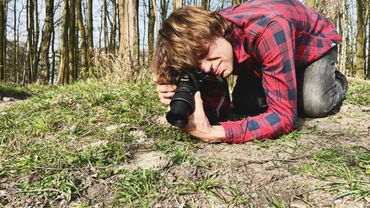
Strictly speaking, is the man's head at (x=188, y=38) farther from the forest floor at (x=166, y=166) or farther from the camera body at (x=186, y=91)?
the forest floor at (x=166, y=166)

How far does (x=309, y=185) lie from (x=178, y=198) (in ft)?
2.00

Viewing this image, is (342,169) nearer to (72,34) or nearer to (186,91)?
(186,91)

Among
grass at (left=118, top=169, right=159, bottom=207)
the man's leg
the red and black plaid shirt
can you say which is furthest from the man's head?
the man's leg

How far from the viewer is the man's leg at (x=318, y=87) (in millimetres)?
2742

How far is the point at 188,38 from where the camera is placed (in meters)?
1.99

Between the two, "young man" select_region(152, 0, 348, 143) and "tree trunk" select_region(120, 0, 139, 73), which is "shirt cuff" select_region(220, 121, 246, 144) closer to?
"young man" select_region(152, 0, 348, 143)

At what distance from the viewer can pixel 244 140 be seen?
2168mm

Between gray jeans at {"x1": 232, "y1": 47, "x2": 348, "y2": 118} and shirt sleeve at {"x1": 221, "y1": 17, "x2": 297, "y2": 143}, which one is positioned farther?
gray jeans at {"x1": 232, "y1": 47, "x2": 348, "y2": 118}

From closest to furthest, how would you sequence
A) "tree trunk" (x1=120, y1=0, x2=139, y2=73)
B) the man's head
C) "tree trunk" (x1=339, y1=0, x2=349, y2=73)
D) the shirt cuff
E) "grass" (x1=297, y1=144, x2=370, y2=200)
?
"grass" (x1=297, y1=144, x2=370, y2=200)
the man's head
the shirt cuff
"tree trunk" (x1=120, y1=0, x2=139, y2=73)
"tree trunk" (x1=339, y1=0, x2=349, y2=73)

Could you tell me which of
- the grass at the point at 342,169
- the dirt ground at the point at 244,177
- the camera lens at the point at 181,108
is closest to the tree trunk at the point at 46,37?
the dirt ground at the point at 244,177

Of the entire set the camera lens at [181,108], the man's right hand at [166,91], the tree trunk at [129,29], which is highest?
the tree trunk at [129,29]

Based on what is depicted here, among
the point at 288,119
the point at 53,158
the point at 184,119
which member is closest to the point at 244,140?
the point at 288,119

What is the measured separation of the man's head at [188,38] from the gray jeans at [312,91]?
2.76 ft

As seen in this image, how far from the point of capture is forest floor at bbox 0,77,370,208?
161cm
